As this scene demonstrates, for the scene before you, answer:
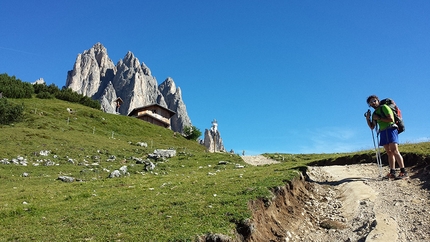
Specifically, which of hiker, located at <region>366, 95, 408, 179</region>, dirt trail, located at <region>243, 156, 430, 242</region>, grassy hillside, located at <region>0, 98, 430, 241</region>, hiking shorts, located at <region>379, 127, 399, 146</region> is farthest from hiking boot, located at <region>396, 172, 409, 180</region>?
grassy hillside, located at <region>0, 98, 430, 241</region>

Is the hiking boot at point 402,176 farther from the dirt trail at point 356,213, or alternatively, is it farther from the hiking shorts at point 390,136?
the hiking shorts at point 390,136

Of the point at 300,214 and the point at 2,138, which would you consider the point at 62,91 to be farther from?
the point at 300,214

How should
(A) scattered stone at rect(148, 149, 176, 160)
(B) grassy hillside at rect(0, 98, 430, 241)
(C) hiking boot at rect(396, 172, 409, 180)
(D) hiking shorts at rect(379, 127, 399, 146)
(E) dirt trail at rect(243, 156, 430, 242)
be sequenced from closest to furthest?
(B) grassy hillside at rect(0, 98, 430, 241) < (E) dirt trail at rect(243, 156, 430, 242) < (C) hiking boot at rect(396, 172, 409, 180) < (D) hiking shorts at rect(379, 127, 399, 146) < (A) scattered stone at rect(148, 149, 176, 160)

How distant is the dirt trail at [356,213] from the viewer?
10.4 m

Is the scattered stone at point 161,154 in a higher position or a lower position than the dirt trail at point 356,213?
higher

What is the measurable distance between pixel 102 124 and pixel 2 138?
28281mm

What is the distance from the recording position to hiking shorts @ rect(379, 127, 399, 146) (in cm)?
1589

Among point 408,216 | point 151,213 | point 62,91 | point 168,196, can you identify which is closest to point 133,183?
point 168,196

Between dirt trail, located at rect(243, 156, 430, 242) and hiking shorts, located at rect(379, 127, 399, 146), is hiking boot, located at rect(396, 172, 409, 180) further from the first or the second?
hiking shorts, located at rect(379, 127, 399, 146)

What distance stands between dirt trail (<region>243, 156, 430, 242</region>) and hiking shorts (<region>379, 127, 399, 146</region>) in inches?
76.8

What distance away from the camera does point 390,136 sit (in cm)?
1595

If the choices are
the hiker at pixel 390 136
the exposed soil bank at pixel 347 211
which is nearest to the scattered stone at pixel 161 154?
the exposed soil bank at pixel 347 211

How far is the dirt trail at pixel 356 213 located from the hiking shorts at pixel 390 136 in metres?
1.95

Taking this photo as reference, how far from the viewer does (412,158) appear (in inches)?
734
